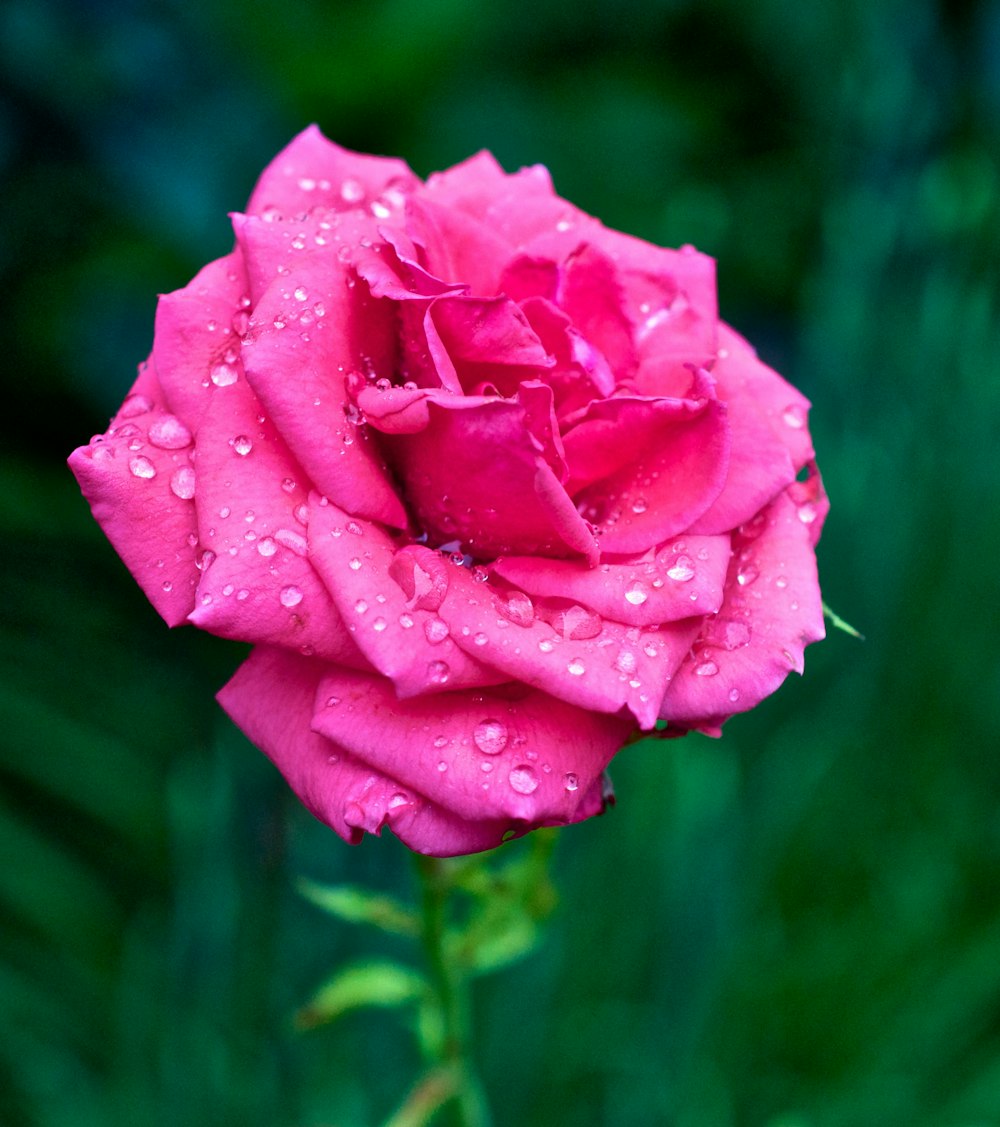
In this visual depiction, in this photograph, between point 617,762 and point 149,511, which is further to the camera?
point 617,762

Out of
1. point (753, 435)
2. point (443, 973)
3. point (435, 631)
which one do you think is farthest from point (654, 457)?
point (443, 973)

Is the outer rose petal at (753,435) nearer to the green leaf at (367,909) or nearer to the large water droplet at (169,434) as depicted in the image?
the large water droplet at (169,434)

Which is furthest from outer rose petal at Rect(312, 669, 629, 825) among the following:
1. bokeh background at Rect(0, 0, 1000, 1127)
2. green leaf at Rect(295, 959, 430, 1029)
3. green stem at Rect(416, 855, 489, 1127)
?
bokeh background at Rect(0, 0, 1000, 1127)

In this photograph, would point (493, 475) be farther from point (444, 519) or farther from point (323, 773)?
point (323, 773)

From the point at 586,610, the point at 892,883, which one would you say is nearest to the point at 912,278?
the point at 892,883

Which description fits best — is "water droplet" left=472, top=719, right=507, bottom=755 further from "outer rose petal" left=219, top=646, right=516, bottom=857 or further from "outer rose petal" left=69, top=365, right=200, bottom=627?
"outer rose petal" left=69, top=365, right=200, bottom=627

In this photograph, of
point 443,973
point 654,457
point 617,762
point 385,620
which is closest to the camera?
point 385,620

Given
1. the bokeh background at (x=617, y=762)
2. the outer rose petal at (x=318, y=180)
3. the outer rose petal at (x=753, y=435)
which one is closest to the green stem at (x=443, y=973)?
the bokeh background at (x=617, y=762)
